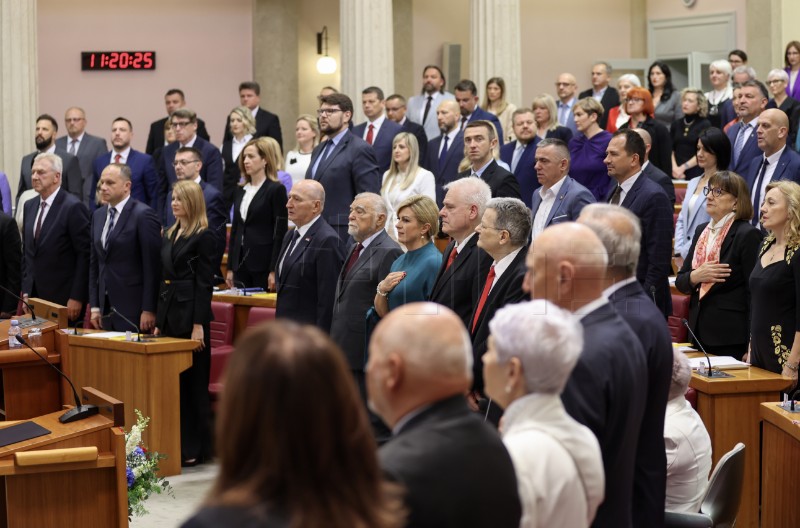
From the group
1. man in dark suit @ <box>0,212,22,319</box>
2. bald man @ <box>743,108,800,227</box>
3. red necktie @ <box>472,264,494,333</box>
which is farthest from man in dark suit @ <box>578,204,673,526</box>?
Answer: man in dark suit @ <box>0,212,22,319</box>

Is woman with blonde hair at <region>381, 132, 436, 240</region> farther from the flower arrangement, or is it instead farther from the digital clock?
the digital clock

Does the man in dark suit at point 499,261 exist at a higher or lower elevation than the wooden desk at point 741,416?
higher

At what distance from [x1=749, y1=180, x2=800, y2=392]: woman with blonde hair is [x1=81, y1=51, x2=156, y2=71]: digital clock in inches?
408

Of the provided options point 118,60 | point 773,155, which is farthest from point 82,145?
point 773,155

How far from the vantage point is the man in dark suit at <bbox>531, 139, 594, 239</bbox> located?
6.45 meters

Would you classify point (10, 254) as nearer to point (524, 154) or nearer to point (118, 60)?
point (524, 154)

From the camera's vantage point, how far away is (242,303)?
7914 mm

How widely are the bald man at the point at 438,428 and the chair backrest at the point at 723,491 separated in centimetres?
199

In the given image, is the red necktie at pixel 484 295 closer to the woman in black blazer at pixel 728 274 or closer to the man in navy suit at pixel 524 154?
the woman in black blazer at pixel 728 274

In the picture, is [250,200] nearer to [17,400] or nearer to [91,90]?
[17,400]

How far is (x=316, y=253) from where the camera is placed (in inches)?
250

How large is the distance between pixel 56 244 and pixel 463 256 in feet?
12.8

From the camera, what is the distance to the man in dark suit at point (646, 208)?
618 centimetres

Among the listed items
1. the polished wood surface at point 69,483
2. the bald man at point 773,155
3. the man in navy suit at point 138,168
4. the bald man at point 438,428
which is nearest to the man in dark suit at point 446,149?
the man in navy suit at point 138,168
